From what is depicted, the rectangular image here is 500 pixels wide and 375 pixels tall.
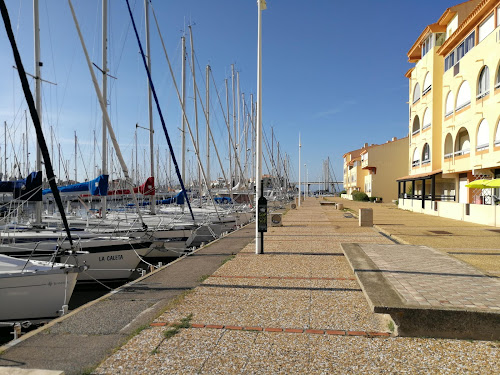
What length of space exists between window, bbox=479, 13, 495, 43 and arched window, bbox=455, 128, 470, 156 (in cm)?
731

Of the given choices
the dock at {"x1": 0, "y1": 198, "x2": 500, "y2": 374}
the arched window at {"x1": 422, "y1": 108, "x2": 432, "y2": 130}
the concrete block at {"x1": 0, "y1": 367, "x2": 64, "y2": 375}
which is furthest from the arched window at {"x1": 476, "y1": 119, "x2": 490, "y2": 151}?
the concrete block at {"x1": 0, "y1": 367, "x2": 64, "y2": 375}

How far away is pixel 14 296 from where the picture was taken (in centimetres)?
822

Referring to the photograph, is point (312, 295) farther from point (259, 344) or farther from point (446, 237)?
point (446, 237)

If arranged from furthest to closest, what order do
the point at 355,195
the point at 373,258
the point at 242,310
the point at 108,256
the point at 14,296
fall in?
the point at 355,195
the point at 108,256
the point at 373,258
the point at 14,296
the point at 242,310

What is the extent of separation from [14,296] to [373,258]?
8.37 meters

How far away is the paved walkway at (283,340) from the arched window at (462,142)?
83.4 ft

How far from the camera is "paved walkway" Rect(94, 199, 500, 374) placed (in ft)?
15.1

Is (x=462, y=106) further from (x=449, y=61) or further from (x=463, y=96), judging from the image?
(x=449, y=61)

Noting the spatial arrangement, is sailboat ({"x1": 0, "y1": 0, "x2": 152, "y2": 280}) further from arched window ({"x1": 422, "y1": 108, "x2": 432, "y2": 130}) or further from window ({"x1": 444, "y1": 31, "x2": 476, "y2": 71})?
arched window ({"x1": 422, "y1": 108, "x2": 432, "y2": 130})

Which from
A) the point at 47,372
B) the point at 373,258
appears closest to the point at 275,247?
the point at 373,258

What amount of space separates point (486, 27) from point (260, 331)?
26.6 metres

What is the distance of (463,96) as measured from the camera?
28547mm

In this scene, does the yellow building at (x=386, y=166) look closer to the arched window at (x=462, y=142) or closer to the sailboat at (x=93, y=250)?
the arched window at (x=462, y=142)

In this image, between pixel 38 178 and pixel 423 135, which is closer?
pixel 38 178
